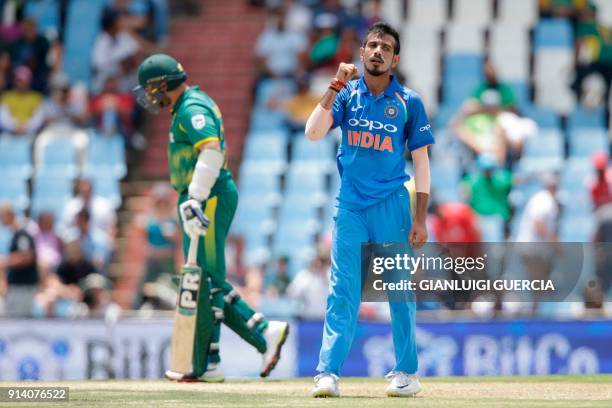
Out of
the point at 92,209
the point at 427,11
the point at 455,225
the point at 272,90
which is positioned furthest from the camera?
the point at 427,11

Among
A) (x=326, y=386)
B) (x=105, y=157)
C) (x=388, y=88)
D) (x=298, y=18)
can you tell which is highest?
(x=298, y=18)

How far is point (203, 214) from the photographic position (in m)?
10.0

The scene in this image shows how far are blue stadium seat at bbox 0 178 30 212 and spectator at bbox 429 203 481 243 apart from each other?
19.0ft

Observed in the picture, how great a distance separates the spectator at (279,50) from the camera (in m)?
19.8

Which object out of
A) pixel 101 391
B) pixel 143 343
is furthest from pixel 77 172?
pixel 101 391

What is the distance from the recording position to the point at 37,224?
57.9 feet

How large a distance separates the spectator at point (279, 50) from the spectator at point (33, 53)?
3.07 m

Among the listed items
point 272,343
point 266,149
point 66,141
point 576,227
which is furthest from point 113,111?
point 272,343

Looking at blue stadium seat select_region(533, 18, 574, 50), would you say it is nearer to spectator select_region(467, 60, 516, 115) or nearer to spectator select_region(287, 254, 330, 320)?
spectator select_region(467, 60, 516, 115)

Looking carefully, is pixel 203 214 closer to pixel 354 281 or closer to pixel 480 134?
pixel 354 281

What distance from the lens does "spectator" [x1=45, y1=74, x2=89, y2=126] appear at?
1995 cm

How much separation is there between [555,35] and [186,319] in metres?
10.5

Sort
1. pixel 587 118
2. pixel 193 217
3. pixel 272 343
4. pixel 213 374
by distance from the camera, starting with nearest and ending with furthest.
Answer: pixel 193 217 → pixel 213 374 → pixel 272 343 → pixel 587 118

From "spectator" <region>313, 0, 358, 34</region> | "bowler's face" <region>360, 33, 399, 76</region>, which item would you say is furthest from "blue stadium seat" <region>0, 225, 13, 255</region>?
"bowler's face" <region>360, 33, 399, 76</region>
